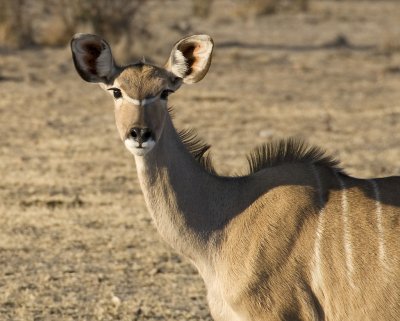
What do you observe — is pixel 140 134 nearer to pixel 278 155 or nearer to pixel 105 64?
pixel 105 64

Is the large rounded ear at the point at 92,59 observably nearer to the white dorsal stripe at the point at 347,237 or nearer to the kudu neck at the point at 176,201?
the kudu neck at the point at 176,201

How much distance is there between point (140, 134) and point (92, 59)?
547 mm

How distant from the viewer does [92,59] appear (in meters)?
4.79

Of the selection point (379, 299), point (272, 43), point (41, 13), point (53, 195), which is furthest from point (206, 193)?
point (41, 13)

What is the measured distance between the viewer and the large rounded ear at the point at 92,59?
4.73 meters

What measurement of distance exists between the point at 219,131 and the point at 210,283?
6.17 metres

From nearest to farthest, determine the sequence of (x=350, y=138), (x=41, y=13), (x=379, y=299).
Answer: (x=379, y=299)
(x=350, y=138)
(x=41, y=13)

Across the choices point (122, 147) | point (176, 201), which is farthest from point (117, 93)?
point (122, 147)

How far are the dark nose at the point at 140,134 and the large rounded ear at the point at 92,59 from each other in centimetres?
41

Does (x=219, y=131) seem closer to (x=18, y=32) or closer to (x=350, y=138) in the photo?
(x=350, y=138)

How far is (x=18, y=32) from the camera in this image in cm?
1612

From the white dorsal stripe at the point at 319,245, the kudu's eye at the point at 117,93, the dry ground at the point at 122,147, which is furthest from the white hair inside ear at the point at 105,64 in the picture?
the dry ground at the point at 122,147

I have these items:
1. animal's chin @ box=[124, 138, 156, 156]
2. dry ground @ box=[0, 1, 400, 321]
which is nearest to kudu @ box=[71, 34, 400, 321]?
animal's chin @ box=[124, 138, 156, 156]

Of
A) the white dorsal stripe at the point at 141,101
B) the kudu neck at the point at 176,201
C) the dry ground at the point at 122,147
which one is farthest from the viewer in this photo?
the dry ground at the point at 122,147
